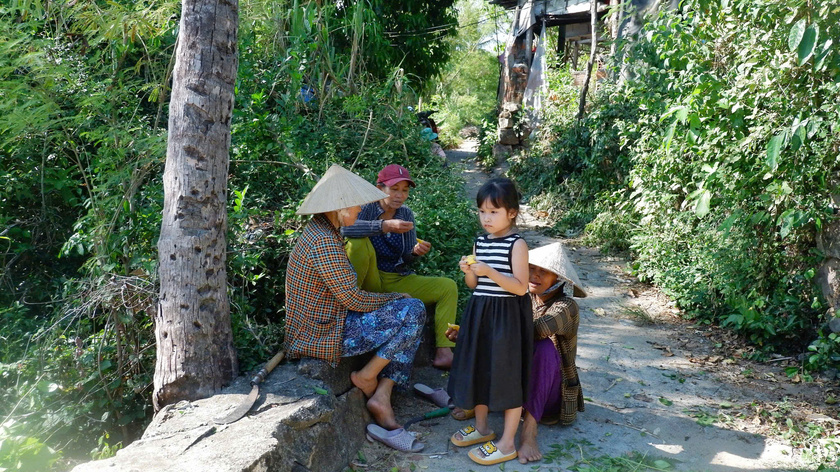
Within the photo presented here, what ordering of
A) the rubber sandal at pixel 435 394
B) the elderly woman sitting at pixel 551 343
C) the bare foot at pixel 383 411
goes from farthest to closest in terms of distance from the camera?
the rubber sandal at pixel 435 394
the bare foot at pixel 383 411
the elderly woman sitting at pixel 551 343

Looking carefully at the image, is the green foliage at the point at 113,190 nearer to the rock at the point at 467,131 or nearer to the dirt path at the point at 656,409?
the dirt path at the point at 656,409

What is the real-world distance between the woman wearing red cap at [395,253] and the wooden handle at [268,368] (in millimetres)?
768

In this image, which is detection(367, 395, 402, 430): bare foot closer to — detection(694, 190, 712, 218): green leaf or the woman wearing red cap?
the woman wearing red cap

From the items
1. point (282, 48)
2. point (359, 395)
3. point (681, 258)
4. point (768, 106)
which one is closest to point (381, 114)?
point (282, 48)

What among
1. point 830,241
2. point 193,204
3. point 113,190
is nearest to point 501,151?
point 830,241

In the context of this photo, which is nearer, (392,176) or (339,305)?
(339,305)

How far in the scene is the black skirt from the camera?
340cm

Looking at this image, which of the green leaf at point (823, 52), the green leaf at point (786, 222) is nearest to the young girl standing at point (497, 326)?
the green leaf at point (823, 52)

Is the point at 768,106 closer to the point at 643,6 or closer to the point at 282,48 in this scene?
the point at 282,48

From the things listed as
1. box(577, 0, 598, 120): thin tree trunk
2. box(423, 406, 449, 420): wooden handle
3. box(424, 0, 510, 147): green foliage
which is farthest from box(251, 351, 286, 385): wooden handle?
box(424, 0, 510, 147): green foliage

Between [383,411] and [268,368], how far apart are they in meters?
0.72

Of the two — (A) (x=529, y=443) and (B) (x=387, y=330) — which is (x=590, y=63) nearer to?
(B) (x=387, y=330)

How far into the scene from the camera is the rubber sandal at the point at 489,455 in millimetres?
3424

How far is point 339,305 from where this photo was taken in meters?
3.63
